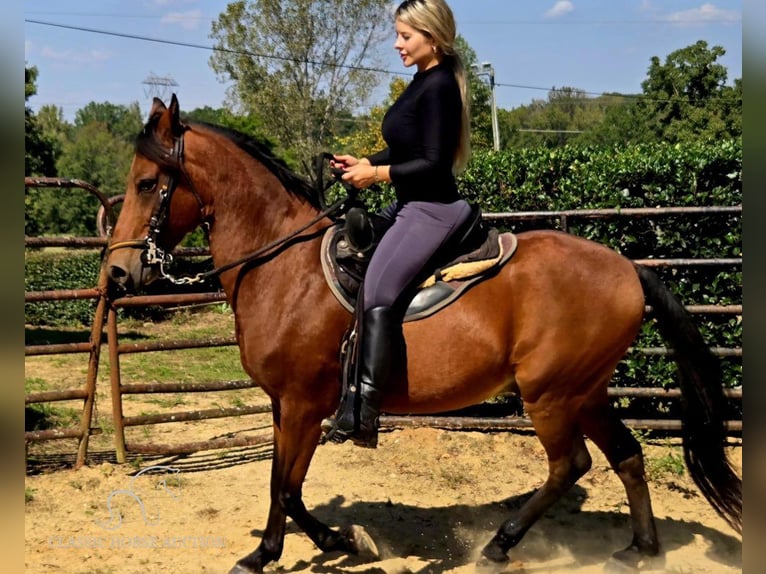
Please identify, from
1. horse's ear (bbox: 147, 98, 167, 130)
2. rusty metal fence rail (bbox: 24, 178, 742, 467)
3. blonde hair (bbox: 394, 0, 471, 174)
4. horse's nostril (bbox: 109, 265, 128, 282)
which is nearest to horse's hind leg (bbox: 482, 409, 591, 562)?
blonde hair (bbox: 394, 0, 471, 174)

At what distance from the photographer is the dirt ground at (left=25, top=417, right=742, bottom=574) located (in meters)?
4.33

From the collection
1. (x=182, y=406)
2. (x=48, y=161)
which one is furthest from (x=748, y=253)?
(x=48, y=161)

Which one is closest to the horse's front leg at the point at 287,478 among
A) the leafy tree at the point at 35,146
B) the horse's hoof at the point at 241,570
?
the horse's hoof at the point at 241,570

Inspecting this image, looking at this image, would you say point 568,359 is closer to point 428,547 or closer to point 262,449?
point 428,547

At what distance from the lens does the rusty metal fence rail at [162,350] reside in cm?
552

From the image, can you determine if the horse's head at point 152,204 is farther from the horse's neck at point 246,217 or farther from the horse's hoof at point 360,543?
the horse's hoof at point 360,543

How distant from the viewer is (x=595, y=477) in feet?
18.2

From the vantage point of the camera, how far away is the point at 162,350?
19.5 feet

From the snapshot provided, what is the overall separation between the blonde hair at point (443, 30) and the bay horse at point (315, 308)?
2.58 feet

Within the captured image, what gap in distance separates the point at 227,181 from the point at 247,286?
0.59m

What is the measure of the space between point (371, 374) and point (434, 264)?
706mm

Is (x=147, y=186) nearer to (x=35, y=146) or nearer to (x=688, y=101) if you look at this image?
(x=35, y=146)

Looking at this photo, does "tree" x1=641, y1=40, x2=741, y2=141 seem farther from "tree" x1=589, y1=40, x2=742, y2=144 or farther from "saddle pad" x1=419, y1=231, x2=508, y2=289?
"saddle pad" x1=419, y1=231, x2=508, y2=289

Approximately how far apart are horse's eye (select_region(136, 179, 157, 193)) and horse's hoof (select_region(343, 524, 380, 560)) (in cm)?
236
